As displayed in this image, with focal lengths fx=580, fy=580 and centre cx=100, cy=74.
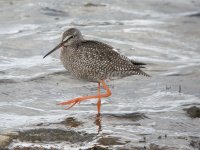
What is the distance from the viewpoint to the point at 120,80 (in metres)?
11.6

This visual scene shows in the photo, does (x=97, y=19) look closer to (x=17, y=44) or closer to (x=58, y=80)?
(x=17, y=44)

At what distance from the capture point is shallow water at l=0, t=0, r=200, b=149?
893cm

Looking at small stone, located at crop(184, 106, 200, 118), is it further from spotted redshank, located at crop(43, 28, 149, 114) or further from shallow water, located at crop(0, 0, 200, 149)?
spotted redshank, located at crop(43, 28, 149, 114)

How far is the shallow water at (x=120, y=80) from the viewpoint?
29.3ft

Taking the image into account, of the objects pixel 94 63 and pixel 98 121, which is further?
pixel 94 63

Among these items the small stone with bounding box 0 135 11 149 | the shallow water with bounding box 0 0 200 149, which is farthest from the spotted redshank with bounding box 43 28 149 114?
the small stone with bounding box 0 135 11 149

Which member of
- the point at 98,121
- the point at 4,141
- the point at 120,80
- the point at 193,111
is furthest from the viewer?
the point at 120,80

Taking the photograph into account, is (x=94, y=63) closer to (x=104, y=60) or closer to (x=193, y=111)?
(x=104, y=60)

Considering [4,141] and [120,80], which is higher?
[4,141]

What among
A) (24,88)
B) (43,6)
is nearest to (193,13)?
(43,6)

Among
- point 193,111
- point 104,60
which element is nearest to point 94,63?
point 104,60

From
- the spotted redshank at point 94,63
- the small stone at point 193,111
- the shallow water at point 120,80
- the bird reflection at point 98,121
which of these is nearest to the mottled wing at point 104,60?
the spotted redshank at point 94,63

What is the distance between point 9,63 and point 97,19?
462 centimetres

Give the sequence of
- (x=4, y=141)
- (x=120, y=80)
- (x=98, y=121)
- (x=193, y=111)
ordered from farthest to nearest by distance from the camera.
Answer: (x=120, y=80)
(x=193, y=111)
(x=98, y=121)
(x=4, y=141)
